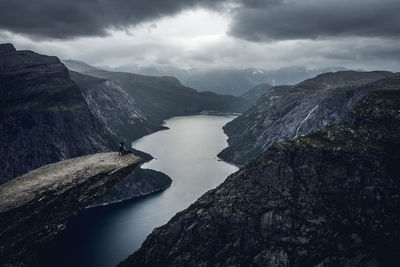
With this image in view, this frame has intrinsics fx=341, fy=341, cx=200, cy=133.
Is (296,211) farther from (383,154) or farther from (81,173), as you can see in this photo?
(81,173)

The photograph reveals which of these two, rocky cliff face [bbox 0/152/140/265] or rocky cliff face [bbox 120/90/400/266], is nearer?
rocky cliff face [bbox 0/152/140/265]

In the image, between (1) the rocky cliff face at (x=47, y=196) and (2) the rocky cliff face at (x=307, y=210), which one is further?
(2) the rocky cliff face at (x=307, y=210)

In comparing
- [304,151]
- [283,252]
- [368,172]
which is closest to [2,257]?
[283,252]

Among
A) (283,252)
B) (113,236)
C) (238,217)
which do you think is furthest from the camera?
(113,236)
